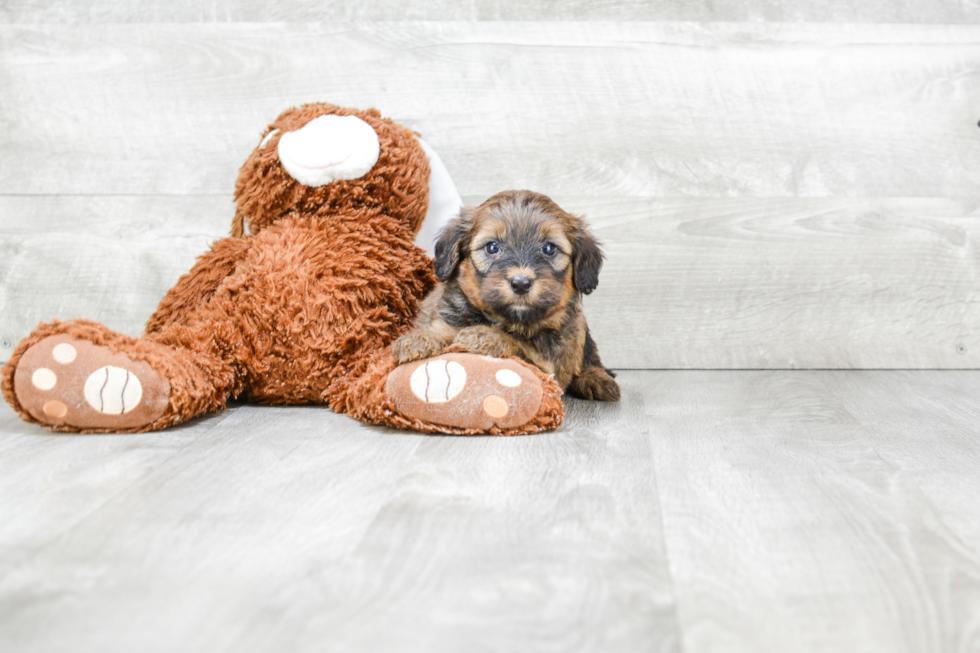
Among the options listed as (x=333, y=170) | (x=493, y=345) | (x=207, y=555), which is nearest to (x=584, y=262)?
(x=493, y=345)

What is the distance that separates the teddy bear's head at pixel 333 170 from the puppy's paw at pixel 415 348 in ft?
1.49

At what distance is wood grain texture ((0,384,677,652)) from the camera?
0.88 m

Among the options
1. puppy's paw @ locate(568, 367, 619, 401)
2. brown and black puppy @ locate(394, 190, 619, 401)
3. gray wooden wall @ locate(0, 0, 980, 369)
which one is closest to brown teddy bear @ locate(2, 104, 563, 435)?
brown and black puppy @ locate(394, 190, 619, 401)

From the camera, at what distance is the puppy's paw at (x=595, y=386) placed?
7.00 feet

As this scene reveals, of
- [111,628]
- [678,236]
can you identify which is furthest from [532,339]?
[111,628]

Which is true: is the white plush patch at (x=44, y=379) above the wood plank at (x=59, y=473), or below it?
above

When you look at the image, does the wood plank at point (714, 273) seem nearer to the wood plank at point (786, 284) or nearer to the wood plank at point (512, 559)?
the wood plank at point (786, 284)

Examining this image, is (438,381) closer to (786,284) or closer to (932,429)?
(932,429)

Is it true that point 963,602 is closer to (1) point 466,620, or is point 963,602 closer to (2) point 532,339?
(1) point 466,620

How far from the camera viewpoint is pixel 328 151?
199 centimetres

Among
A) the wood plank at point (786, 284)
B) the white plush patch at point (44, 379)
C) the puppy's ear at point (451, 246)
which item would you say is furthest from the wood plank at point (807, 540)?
the white plush patch at point (44, 379)

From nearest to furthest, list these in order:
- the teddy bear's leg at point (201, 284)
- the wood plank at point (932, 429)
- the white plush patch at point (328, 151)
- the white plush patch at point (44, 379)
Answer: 1. the wood plank at point (932, 429)
2. the white plush patch at point (44, 379)
3. the white plush patch at point (328, 151)
4. the teddy bear's leg at point (201, 284)

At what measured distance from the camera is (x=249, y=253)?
2041 millimetres

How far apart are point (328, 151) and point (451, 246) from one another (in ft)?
1.34
